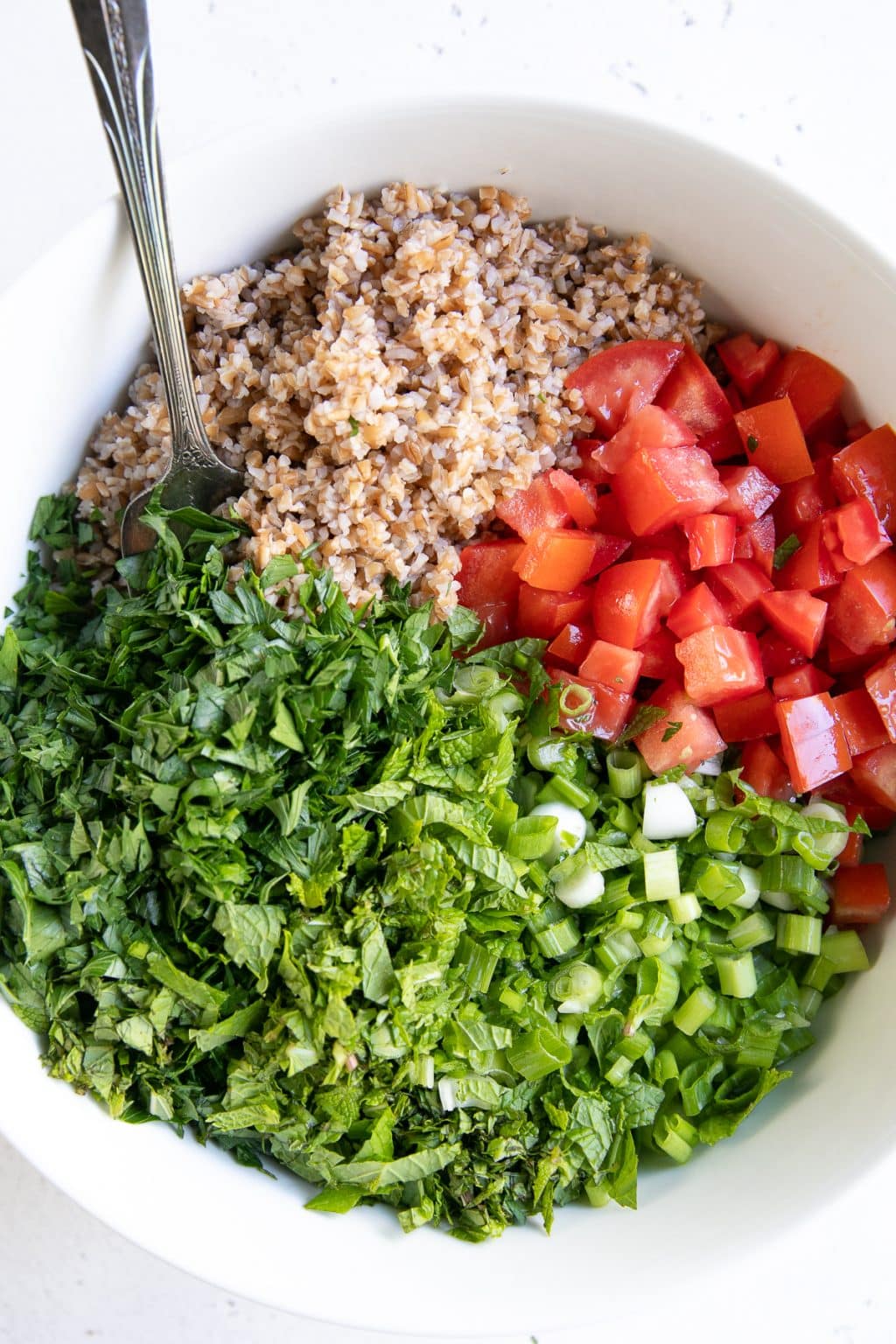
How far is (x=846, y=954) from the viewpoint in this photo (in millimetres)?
1785

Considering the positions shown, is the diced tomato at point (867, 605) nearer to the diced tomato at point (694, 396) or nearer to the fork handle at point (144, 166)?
the diced tomato at point (694, 396)

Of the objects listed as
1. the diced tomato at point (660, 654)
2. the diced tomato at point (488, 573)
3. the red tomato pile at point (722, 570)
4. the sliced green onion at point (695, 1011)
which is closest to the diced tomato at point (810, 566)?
the red tomato pile at point (722, 570)

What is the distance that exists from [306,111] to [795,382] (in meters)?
0.93

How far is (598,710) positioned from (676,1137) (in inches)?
28.2

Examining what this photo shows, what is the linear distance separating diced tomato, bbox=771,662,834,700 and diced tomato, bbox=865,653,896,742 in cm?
8

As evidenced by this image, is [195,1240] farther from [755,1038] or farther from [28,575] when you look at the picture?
[28,575]

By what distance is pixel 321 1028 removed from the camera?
151 centimetres

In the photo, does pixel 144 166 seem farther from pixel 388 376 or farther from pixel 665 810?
pixel 665 810

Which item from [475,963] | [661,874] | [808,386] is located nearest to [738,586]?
[808,386]

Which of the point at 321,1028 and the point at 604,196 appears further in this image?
the point at 604,196

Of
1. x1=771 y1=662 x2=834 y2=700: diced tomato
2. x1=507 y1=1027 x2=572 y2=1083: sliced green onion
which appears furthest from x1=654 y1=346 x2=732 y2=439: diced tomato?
x1=507 y1=1027 x2=572 y2=1083: sliced green onion

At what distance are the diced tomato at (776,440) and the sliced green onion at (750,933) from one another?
2.55 feet

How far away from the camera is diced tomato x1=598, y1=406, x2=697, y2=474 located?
5.74 feet

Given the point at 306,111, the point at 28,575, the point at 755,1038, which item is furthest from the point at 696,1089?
the point at 306,111
